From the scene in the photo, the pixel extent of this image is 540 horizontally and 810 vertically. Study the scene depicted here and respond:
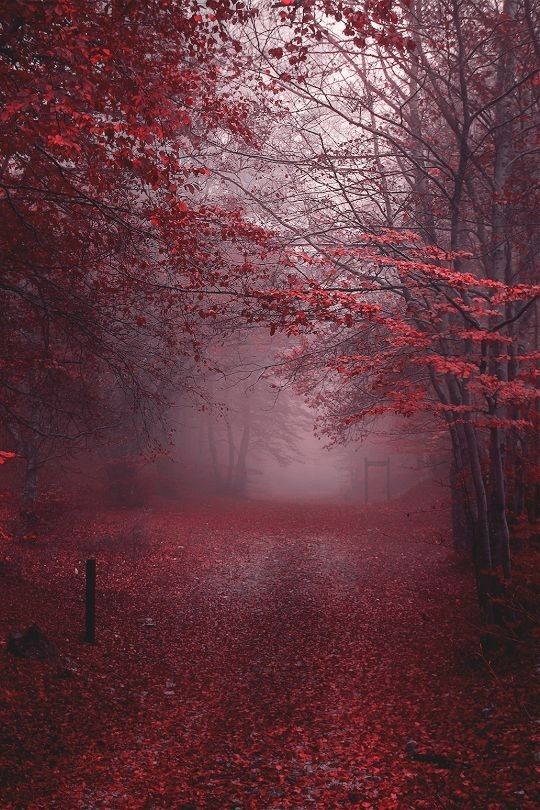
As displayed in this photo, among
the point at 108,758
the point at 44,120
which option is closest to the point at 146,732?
the point at 108,758

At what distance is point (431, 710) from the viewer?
6.47m

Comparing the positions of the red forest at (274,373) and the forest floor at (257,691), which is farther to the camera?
the red forest at (274,373)

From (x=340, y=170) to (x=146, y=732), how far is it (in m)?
8.30

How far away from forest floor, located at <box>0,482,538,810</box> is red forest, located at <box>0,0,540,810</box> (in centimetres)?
4

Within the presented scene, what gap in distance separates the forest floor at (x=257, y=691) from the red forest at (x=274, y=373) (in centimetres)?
4

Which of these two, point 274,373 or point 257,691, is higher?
point 274,373

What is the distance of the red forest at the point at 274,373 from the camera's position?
546cm

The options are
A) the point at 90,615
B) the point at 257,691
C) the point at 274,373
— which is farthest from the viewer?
the point at 274,373

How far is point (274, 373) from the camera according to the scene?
12.0 m

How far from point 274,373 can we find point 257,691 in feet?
20.7

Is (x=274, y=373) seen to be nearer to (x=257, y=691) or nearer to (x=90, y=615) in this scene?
(x=90, y=615)

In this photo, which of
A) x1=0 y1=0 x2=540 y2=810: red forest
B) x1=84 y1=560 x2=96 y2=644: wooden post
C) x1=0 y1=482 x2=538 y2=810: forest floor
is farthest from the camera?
x1=84 y1=560 x2=96 y2=644: wooden post

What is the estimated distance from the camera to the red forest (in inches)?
215

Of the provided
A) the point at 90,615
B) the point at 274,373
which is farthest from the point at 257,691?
the point at 274,373
